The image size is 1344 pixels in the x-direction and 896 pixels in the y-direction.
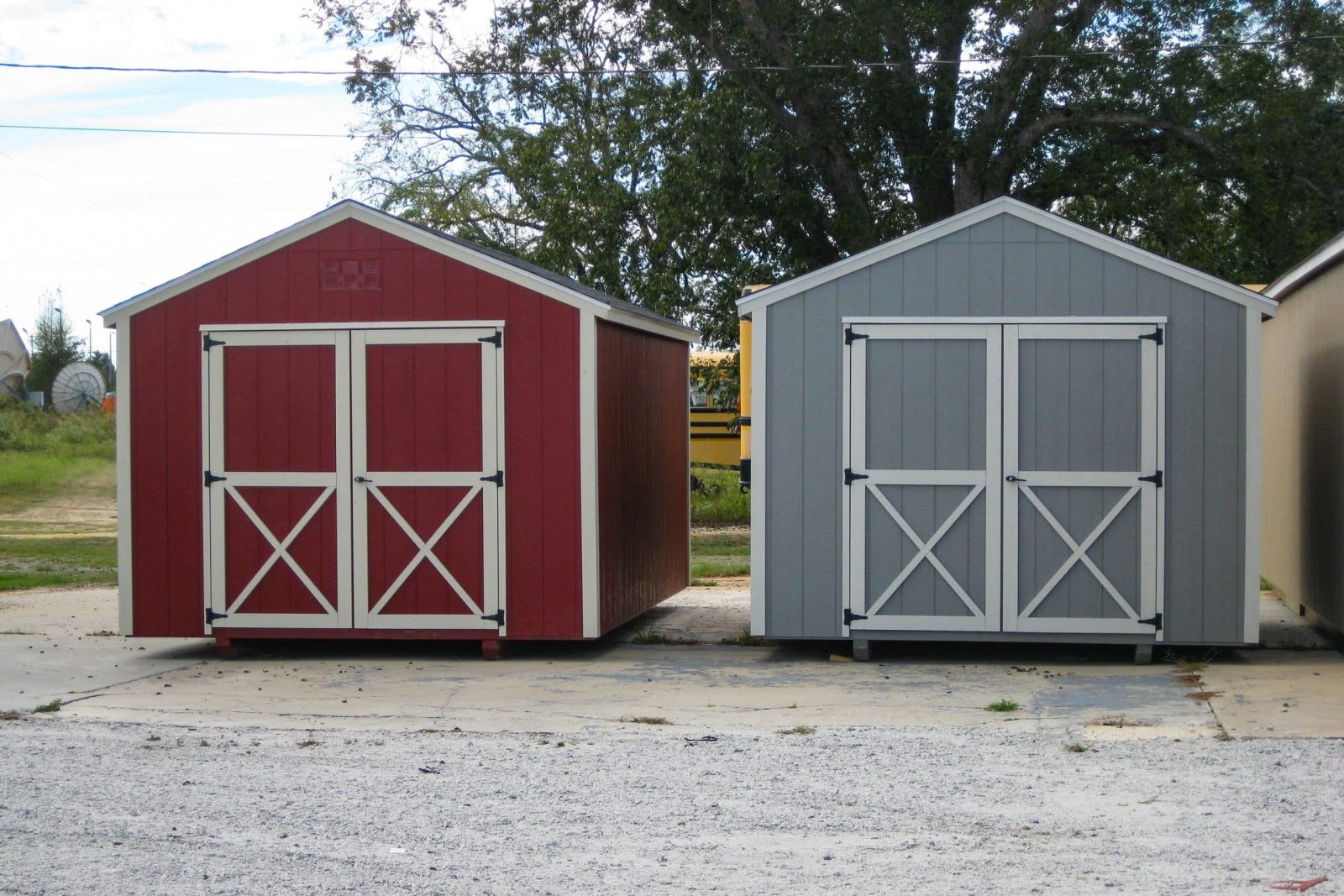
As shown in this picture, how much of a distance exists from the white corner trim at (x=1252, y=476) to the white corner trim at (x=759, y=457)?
2.83 m

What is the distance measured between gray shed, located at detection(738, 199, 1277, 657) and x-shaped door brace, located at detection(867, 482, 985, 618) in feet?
0.04

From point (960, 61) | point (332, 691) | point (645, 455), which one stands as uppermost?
point (960, 61)

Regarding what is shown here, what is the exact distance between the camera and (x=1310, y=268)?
10062 mm

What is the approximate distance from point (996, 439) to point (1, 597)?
9056 mm

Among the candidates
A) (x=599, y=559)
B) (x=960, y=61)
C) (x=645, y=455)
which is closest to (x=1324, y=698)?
(x=599, y=559)

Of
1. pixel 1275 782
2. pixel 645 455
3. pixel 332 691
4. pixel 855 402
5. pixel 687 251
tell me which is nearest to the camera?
pixel 1275 782

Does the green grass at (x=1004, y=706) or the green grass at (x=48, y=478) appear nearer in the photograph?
the green grass at (x=1004, y=706)

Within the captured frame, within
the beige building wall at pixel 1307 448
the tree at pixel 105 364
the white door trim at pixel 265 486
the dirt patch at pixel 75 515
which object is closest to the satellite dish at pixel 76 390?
the tree at pixel 105 364

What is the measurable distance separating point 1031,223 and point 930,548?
6.74ft

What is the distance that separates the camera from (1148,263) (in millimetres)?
8523

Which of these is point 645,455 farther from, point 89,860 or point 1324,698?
point 89,860

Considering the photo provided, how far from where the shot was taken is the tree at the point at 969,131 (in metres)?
17.9

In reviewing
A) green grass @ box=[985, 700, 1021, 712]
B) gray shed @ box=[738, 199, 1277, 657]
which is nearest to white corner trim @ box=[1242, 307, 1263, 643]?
gray shed @ box=[738, 199, 1277, 657]

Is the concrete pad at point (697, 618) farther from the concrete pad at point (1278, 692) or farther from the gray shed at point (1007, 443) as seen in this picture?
the concrete pad at point (1278, 692)
